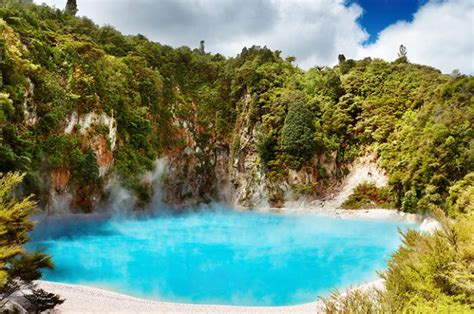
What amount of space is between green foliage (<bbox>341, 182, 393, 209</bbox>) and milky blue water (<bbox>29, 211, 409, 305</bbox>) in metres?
9.18

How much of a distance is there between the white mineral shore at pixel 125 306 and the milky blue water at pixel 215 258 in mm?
861

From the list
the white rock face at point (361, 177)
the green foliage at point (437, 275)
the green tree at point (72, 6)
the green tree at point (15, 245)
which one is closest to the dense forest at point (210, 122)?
the green tree at point (15, 245)

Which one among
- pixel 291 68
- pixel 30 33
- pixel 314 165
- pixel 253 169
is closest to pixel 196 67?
pixel 291 68

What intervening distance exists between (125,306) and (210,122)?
40.6 metres

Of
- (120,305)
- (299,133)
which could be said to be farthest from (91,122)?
(120,305)

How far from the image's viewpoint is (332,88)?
4756cm

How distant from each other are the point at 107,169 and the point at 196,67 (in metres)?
25.9

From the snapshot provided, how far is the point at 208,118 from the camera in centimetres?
5150

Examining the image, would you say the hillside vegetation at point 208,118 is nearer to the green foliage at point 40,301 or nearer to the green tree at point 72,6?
the green tree at point 72,6

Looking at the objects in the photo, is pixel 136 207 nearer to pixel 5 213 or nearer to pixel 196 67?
pixel 196 67

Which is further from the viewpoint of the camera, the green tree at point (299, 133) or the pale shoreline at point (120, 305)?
the green tree at point (299, 133)

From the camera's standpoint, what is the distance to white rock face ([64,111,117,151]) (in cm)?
3086

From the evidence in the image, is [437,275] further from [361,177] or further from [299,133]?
[299,133]

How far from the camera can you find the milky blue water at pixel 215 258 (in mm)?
14461
